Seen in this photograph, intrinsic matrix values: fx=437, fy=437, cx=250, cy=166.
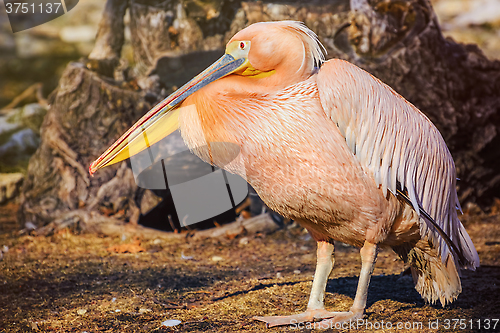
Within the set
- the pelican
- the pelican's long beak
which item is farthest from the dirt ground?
the pelican's long beak

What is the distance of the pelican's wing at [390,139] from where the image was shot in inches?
87.3

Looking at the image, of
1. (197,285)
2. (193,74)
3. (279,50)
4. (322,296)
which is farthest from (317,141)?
(193,74)

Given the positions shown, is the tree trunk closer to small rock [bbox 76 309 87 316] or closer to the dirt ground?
the dirt ground

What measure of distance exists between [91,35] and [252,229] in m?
4.94

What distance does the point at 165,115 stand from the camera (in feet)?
7.87

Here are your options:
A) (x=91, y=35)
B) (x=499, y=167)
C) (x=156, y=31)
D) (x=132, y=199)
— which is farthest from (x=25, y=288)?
(x=91, y=35)

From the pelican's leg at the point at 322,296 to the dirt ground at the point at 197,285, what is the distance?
0.24ft

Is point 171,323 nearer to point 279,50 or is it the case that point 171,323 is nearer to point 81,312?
point 81,312

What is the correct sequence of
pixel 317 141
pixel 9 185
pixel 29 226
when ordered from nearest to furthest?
1. pixel 317 141
2. pixel 29 226
3. pixel 9 185

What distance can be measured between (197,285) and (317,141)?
1.65m

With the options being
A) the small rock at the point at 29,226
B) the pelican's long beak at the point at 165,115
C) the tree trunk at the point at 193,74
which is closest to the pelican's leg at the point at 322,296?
the pelican's long beak at the point at 165,115

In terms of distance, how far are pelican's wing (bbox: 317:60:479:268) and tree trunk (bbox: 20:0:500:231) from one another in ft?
8.01

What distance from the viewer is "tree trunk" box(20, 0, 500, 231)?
470cm

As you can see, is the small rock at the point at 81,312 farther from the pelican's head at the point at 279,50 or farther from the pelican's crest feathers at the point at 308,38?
the pelican's crest feathers at the point at 308,38
